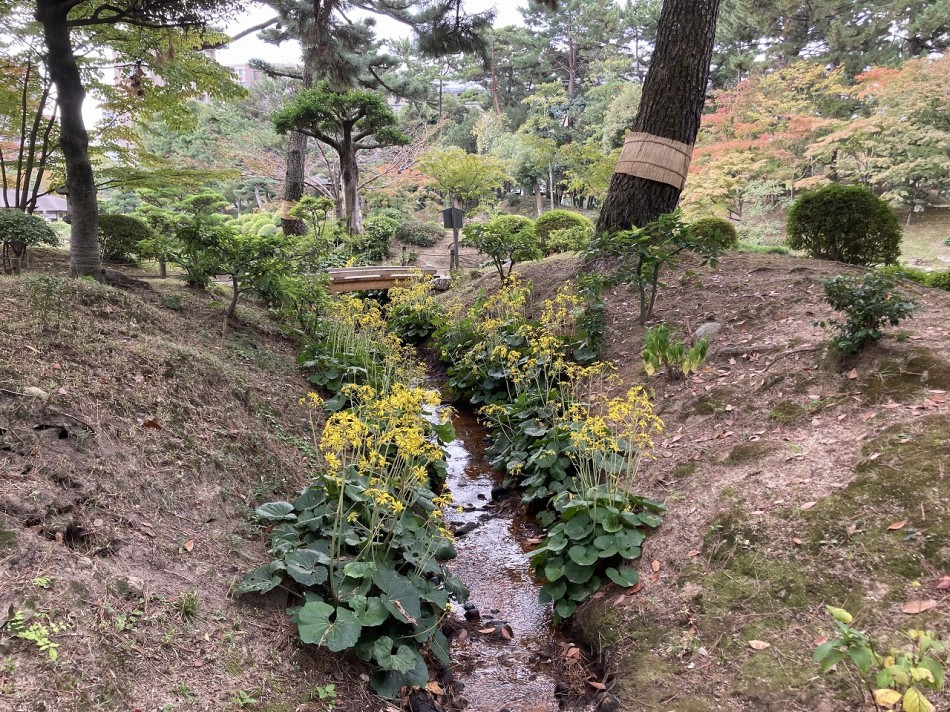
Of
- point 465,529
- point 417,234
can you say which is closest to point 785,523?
point 465,529

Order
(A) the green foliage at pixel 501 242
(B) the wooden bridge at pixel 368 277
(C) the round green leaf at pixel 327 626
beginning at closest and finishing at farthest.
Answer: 1. (C) the round green leaf at pixel 327 626
2. (A) the green foliage at pixel 501 242
3. (B) the wooden bridge at pixel 368 277

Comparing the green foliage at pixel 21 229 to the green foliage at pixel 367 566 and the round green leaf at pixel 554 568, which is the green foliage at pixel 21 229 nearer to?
the green foliage at pixel 367 566

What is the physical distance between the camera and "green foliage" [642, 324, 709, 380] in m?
4.19

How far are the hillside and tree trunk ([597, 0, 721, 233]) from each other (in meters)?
2.66

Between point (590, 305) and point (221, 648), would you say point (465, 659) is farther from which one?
point (590, 305)

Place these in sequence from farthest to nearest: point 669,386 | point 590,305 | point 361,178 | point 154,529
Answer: point 361,178 < point 590,305 < point 669,386 < point 154,529

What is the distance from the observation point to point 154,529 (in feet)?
7.98

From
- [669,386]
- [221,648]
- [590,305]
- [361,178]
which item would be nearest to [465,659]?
[221,648]

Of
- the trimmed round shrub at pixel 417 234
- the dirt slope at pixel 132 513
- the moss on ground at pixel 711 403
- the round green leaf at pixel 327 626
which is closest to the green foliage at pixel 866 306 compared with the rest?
the moss on ground at pixel 711 403

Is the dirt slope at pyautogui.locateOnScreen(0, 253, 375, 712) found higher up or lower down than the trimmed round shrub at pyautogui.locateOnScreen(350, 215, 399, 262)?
lower down

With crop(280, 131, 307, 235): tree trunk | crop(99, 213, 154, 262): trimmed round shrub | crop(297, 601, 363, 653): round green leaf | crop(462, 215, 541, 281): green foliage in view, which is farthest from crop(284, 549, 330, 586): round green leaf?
crop(280, 131, 307, 235): tree trunk

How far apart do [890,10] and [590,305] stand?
695 inches

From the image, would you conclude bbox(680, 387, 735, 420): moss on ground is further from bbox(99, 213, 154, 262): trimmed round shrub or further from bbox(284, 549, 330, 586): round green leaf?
bbox(99, 213, 154, 262): trimmed round shrub

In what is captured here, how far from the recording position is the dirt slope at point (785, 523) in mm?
2115
